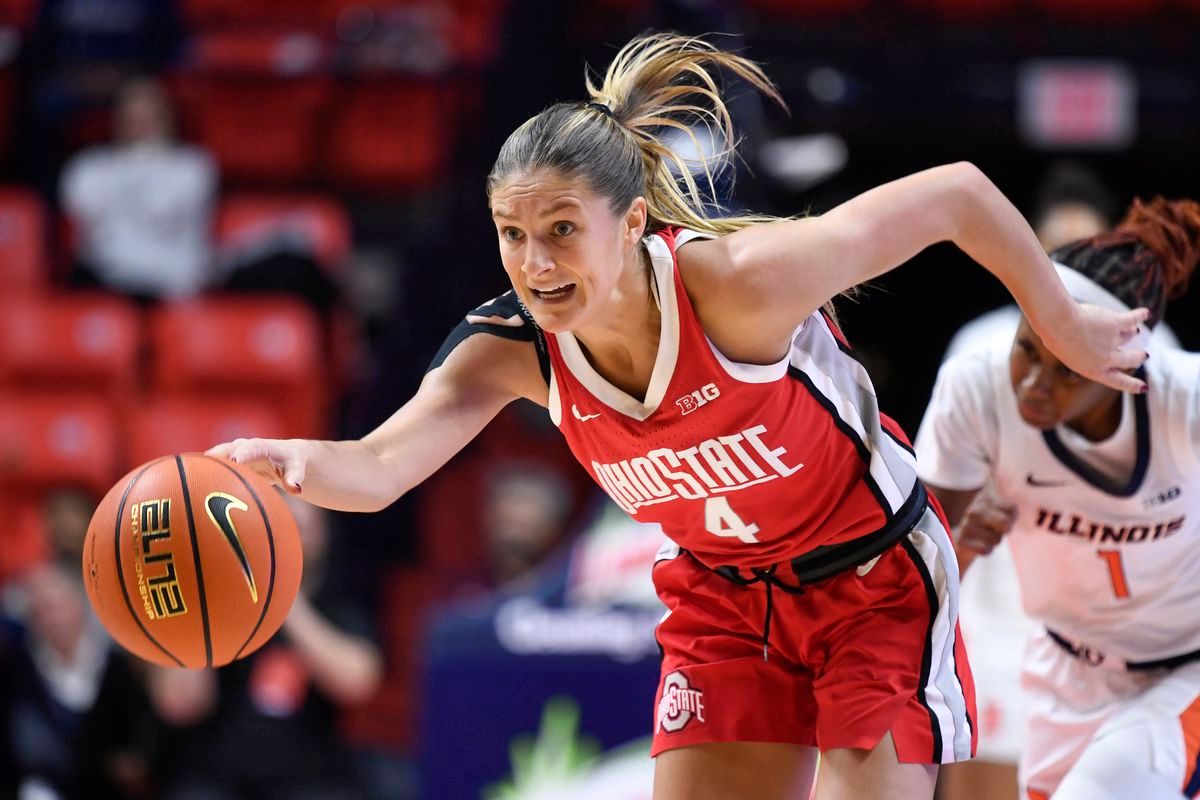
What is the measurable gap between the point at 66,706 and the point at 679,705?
13.5 ft

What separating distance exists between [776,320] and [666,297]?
0.68 feet

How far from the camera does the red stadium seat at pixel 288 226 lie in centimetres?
827

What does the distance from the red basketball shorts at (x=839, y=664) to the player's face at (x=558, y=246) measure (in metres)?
0.72

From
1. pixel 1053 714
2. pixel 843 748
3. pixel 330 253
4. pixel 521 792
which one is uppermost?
pixel 330 253

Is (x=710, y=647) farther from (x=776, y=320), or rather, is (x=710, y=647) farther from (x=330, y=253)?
(x=330, y=253)

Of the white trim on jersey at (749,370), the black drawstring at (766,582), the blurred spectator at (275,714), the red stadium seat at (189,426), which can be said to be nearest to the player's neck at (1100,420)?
the black drawstring at (766,582)

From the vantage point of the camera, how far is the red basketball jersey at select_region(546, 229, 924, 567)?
9.86 ft

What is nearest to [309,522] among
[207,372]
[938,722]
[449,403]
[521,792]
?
[521,792]

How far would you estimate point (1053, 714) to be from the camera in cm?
400

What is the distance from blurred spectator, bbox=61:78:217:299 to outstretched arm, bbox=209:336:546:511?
541cm

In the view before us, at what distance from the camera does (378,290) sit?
8750 mm

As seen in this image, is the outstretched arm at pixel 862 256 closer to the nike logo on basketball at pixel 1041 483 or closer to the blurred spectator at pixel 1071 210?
the nike logo on basketball at pixel 1041 483

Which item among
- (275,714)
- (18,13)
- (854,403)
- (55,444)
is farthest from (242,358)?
(854,403)

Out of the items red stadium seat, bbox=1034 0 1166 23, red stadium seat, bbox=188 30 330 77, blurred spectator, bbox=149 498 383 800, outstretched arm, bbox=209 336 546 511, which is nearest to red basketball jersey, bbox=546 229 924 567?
outstretched arm, bbox=209 336 546 511
